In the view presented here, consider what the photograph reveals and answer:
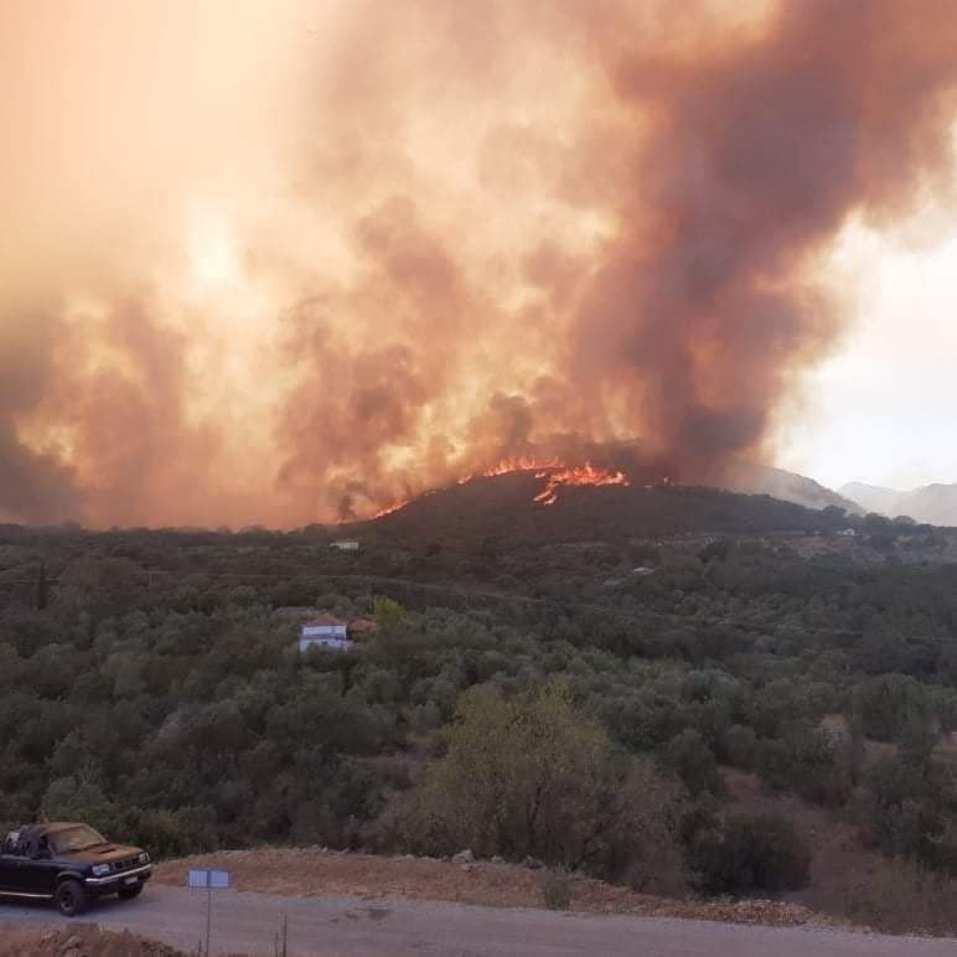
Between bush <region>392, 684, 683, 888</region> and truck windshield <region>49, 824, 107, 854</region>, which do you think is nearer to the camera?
truck windshield <region>49, 824, 107, 854</region>

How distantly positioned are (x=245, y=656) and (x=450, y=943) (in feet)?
93.3

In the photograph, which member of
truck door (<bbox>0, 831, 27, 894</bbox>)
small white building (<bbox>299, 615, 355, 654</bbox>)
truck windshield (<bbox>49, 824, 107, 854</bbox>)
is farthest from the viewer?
small white building (<bbox>299, 615, 355, 654</bbox>)

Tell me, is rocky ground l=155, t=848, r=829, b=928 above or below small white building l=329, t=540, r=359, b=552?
below

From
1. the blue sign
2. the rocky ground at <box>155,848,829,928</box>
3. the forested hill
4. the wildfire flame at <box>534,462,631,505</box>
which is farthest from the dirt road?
the wildfire flame at <box>534,462,631,505</box>

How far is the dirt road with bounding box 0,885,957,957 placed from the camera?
11867mm

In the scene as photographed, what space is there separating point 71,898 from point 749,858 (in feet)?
52.2

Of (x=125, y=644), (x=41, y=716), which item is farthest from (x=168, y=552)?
(x=41, y=716)

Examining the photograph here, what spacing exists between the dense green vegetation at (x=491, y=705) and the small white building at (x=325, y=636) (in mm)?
1523

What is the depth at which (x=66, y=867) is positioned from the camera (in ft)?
46.6

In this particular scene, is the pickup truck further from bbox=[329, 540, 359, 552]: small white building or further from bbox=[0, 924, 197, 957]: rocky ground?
bbox=[329, 540, 359, 552]: small white building

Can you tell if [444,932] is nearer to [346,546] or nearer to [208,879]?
[208,879]

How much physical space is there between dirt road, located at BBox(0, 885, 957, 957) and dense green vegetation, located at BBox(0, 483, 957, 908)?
192 inches

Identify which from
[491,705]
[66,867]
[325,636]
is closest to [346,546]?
[325,636]

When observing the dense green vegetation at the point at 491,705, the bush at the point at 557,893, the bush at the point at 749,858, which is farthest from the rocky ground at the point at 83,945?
the bush at the point at 749,858
